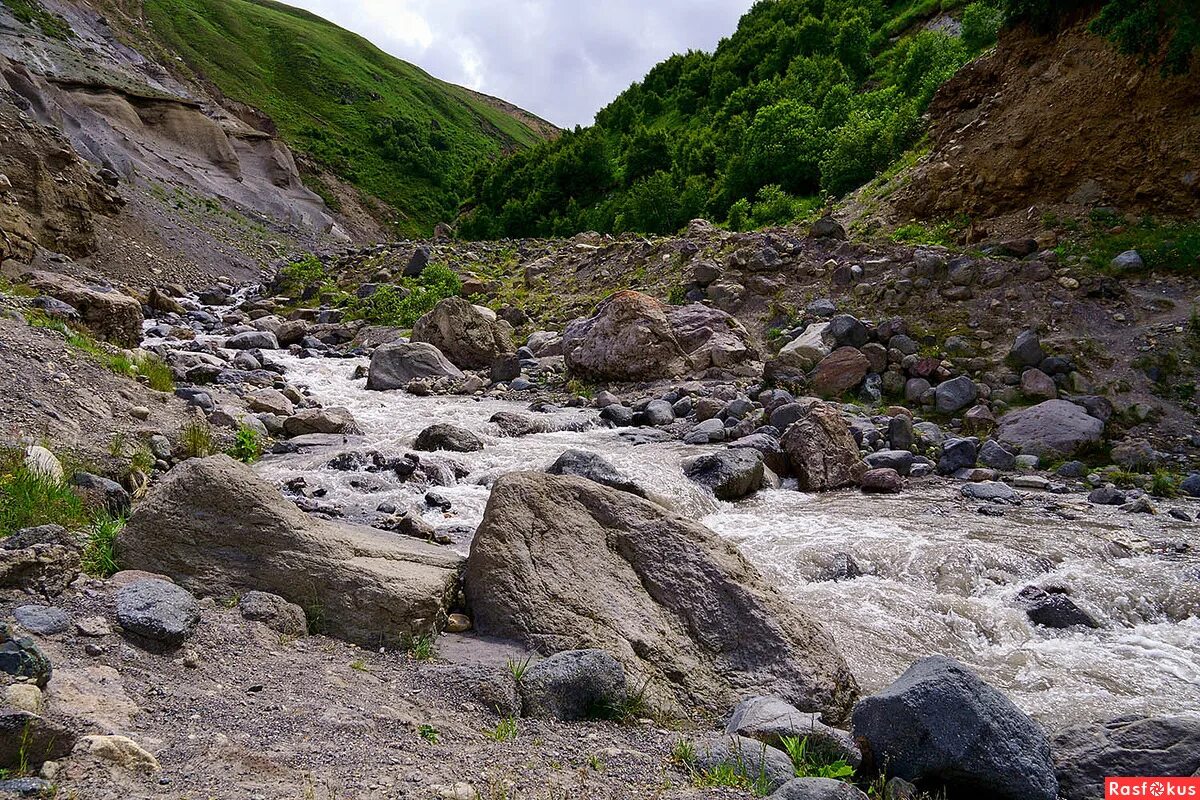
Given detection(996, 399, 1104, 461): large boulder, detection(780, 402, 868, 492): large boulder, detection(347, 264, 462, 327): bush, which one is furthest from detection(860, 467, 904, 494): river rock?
detection(347, 264, 462, 327): bush

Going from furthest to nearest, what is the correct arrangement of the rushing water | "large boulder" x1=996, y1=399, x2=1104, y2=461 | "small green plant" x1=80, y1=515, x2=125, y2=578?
1. "large boulder" x1=996, y1=399, x2=1104, y2=461
2. the rushing water
3. "small green plant" x1=80, y1=515, x2=125, y2=578

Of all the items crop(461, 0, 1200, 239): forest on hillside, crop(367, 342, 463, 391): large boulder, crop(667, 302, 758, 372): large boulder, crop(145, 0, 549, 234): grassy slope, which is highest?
crop(145, 0, 549, 234): grassy slope

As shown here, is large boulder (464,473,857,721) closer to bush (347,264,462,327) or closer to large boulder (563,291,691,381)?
large boulder (563,291,691,381)

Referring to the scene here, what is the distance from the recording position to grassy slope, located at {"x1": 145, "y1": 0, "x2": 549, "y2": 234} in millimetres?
90188

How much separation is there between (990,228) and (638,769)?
17883 mm

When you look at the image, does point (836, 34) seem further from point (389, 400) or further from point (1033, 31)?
point (389, 400)

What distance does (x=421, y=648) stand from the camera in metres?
5.20

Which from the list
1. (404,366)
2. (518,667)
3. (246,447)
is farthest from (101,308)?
(518,667)

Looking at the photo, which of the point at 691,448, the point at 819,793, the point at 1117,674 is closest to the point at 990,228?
the point at 691,448

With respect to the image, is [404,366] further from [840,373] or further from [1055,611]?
[1055,611]

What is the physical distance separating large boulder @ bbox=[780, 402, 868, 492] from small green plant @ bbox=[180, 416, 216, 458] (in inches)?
344

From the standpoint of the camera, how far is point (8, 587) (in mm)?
4688

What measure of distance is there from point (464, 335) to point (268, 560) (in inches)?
597

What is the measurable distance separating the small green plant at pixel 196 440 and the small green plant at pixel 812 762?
857 cm
